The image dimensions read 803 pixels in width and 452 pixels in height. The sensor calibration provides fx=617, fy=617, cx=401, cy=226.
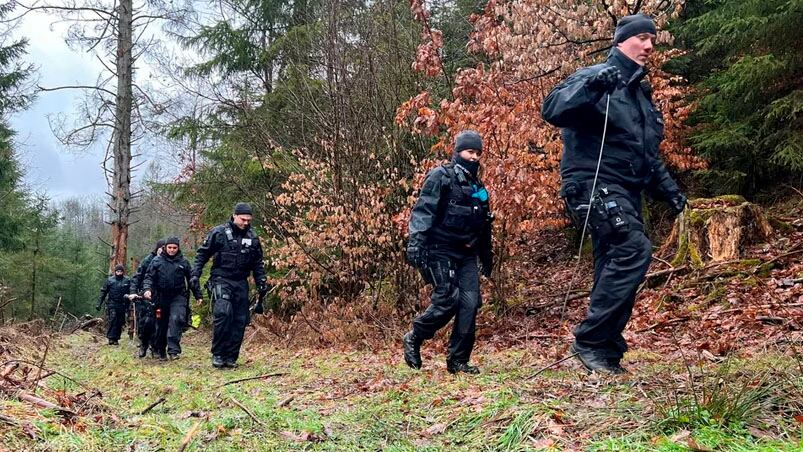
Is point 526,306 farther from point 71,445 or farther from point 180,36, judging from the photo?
point 180,36

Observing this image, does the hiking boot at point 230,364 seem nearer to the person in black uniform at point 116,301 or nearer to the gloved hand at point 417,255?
the gloved hand at point 417,255

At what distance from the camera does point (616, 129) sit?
4.24 meters

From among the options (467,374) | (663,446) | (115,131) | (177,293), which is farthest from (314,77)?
(663,446)

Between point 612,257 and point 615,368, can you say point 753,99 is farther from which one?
point 615,368

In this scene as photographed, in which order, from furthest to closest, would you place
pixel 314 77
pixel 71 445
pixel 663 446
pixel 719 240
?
pixel 314 77 < pixel 719 240 < pixel 71 445 < pixel 663 446

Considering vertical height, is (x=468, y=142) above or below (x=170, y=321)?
above

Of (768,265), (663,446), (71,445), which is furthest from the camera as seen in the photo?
(768,265)

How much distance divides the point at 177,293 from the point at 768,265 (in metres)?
8.74

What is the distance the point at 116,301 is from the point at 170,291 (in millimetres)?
7014

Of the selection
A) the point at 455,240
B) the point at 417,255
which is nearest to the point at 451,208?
the point at 455,240

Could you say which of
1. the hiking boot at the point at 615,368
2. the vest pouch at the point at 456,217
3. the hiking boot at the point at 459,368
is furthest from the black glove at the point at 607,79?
the hiking boot at the point at 459,368

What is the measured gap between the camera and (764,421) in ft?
8.78

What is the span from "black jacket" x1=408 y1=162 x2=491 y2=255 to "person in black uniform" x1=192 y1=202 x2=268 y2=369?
13.0 ft

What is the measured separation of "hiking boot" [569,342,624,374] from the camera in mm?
4236
